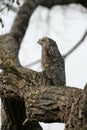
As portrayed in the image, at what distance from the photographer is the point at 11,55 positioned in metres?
3.06

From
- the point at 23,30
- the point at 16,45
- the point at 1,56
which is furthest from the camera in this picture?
the point at 23,30

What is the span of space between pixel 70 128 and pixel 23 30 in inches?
71.5

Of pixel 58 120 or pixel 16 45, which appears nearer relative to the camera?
pixel 58 120

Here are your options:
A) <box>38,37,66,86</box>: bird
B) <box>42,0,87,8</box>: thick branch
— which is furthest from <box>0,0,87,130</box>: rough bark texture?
<box>42,0,87,8</box>: thick branch

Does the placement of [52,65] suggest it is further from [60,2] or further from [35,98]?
[60,2]

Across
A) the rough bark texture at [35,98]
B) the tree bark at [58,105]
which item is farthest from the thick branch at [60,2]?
the tree bark at [58,105]

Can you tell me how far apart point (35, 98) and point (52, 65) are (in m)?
0.51

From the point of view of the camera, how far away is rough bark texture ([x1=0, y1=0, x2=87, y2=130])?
6.51ft

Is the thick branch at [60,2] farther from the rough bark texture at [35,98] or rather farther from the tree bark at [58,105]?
the tree bark at [58,105]

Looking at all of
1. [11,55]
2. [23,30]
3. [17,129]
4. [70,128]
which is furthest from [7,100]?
[23,30]

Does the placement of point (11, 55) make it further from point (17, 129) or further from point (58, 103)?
point (58, 103)

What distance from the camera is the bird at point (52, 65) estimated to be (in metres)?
2.68

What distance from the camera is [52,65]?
2732 mm

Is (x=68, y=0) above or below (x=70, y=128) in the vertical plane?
below
